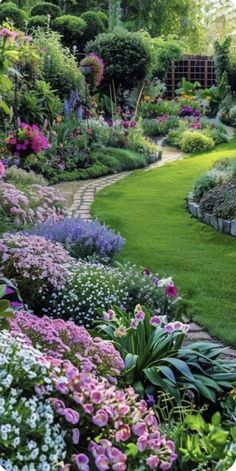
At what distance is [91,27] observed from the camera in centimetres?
2047

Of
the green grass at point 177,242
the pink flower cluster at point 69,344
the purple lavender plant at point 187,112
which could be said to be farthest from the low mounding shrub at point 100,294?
the purple lavender plant at point 187,112

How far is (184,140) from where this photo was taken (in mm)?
14781

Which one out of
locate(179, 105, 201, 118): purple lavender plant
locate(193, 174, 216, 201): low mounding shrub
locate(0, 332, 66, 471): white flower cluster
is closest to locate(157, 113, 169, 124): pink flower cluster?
locate(179, 105, 201, 118): purple lavender plant

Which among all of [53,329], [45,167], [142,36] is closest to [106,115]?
[142,36]

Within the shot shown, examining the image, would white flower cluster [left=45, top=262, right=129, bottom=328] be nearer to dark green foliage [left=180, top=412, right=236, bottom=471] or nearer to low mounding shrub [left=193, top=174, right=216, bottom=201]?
dark green foliage [left=180, top=412, right=236, bottom=471]

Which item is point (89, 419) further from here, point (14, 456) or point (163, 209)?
point (163, 209)

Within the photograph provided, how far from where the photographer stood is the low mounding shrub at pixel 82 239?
5.29 metres

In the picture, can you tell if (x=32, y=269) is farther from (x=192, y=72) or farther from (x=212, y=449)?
(x=192, y=72)

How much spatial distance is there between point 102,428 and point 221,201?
18.7ft

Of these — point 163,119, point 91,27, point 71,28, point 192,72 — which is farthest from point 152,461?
point 192,72

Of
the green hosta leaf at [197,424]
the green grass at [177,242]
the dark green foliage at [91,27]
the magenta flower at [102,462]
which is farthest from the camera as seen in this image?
the dark green foliage at [91,27]

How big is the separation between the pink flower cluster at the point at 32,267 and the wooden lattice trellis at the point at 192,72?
781 inches

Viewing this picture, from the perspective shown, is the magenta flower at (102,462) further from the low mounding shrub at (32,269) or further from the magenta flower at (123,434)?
the low mounding shrub at (32,269)

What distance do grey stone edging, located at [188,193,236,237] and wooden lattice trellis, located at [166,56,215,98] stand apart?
52.3ft
